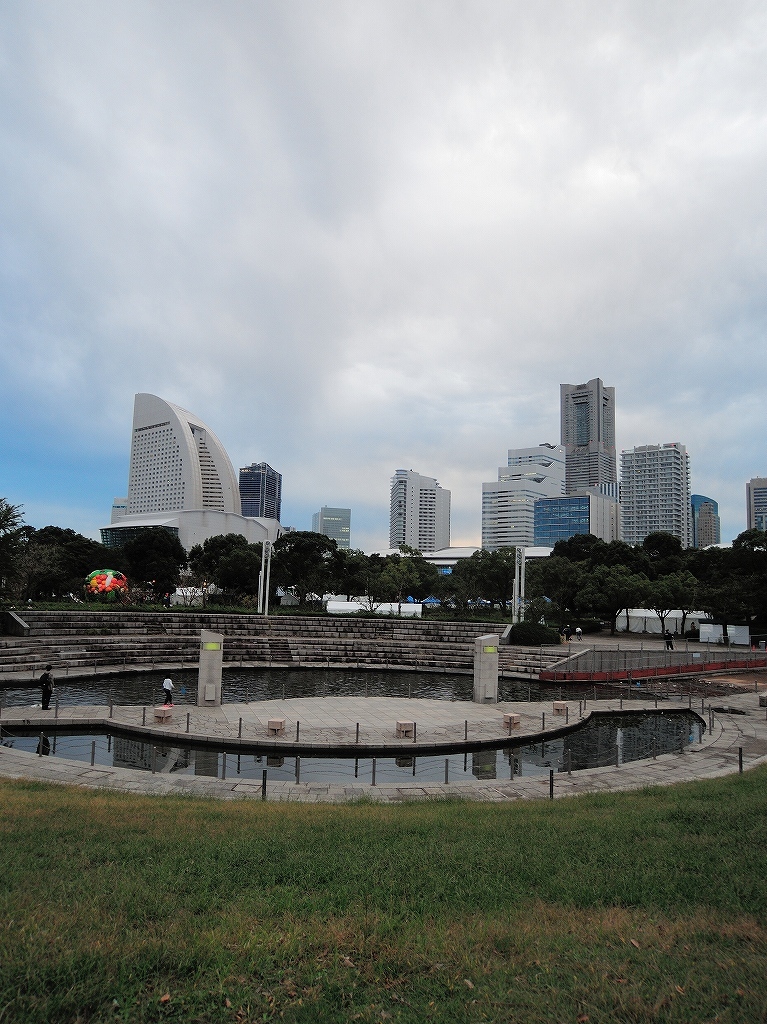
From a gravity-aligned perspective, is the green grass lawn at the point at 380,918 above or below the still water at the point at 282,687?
above

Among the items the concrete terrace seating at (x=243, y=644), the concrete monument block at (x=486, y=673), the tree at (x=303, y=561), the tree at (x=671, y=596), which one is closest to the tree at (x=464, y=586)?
the tree at (x=303, y=561)

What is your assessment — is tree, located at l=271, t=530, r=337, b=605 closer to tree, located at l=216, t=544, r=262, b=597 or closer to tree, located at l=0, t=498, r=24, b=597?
tree, located at l=216, t=544, r=262, b=597

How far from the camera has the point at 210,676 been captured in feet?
79.3

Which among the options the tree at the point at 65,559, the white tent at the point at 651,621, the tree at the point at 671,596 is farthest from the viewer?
the white tent at the point at 651,621

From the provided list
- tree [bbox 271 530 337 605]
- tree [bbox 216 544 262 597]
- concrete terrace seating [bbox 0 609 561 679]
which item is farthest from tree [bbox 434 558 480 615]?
tree [bbox 216 544 262 597]

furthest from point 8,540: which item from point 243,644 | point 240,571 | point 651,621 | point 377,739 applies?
point 651,621

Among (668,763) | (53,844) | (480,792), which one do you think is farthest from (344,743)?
(53,844)

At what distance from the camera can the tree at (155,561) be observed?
87.1 m

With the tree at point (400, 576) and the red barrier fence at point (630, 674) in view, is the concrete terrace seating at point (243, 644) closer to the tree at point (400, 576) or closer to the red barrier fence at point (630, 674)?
the red barrier fence at point (630, 674)

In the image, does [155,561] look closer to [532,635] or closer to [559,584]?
[559,584]

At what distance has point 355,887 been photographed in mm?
6883

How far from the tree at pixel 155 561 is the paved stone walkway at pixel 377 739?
2625 inches

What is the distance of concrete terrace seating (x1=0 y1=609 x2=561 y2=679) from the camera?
3406 centimetres

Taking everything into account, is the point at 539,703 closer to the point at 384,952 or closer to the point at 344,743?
the point at 344,743
